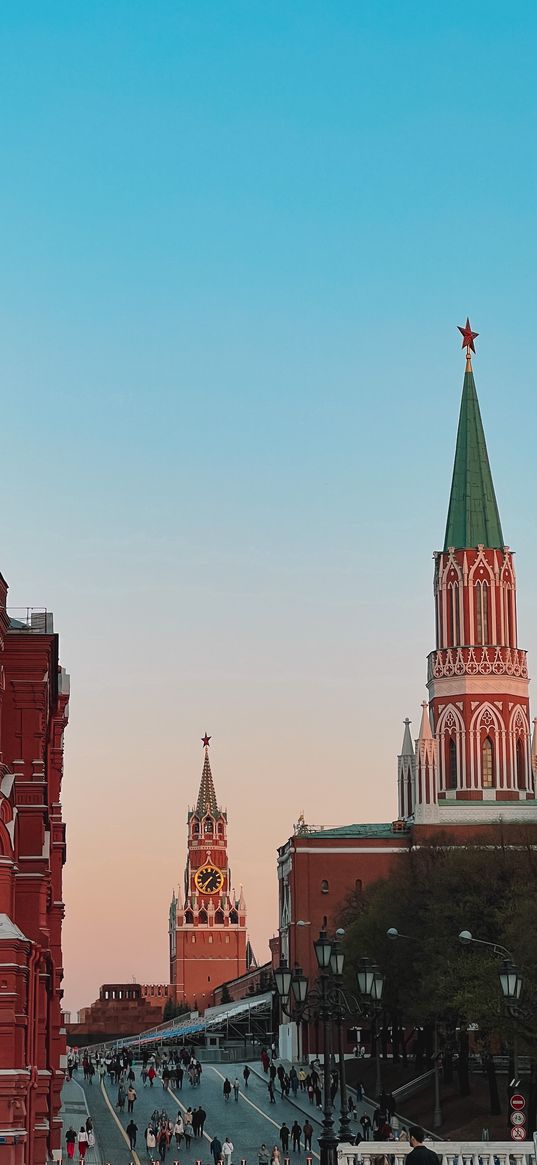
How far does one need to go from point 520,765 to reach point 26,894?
92702 mm

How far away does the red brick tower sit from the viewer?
135 metres

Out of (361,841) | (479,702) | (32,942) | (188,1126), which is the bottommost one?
(188,1126)

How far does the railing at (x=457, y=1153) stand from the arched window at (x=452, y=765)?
97.0 m

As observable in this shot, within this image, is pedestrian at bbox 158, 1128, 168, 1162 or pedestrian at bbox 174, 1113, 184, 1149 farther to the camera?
pedestrian at bbox 174, 1113, 184, 1149

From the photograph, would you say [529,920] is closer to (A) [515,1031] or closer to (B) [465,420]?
(A) [515,1031]

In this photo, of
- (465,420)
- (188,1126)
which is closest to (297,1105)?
(188,1126)

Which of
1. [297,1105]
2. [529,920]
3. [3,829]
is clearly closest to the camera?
[3,829]

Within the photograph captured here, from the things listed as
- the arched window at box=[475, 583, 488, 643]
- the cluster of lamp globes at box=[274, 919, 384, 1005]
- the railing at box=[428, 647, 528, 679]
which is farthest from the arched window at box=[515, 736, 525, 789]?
the cluster of lamp globes at box=[274, 919, 384, 1005]

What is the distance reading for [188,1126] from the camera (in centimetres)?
7838

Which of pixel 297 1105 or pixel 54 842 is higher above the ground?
pixel 54 842

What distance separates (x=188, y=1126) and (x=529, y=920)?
17265 mm

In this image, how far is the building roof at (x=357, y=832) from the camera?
439 feet

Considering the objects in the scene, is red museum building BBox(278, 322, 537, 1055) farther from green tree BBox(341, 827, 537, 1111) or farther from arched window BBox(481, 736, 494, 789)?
green tree BBox(341, 827, 537, 1111)

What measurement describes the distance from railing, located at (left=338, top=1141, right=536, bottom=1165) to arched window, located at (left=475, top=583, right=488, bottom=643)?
323ft
